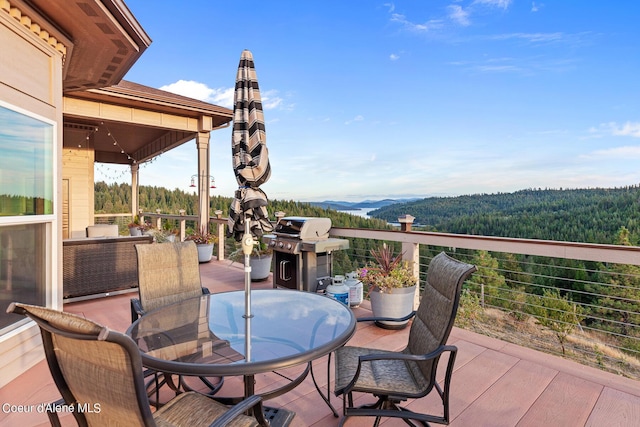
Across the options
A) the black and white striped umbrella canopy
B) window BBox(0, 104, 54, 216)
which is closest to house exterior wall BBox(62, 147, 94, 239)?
window BBox(0, 104, 54, 216)

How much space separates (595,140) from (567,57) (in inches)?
120

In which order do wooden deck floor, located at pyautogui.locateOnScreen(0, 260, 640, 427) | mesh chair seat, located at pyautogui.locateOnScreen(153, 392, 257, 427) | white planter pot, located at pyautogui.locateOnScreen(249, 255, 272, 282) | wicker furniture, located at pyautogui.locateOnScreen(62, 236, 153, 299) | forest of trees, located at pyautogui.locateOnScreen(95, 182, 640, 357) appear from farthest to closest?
1. forest of trees, located at pyautogui.locateOnScreen(95, 182, 640, 357)
2. white planter pot, located at pyautogui.locateOnScreen(249, 255, 272, 282)
3. wicker furniture, located at pyautogui.locateOnScreen(62, 236, 153, 299)
4. wooden deck floor, located at pyautogui.locateOnScreen(0, 260, 640, 427)
5. mesh chair seat, located at pyautogui.locateOnScreen(153, 392, 257, 427)

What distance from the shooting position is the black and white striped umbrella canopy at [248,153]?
3334 millimetres

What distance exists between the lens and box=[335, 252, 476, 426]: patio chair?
163 cm

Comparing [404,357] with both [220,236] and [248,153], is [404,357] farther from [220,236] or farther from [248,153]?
[220,236]

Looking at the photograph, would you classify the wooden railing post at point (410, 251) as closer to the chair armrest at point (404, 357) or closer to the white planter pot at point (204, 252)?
the chair armrest at point (404, 357)

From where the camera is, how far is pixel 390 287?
3434 millimetres

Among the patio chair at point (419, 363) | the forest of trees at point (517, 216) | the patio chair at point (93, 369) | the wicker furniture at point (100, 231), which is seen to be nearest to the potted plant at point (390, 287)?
the forest of trees at point (517, 216)

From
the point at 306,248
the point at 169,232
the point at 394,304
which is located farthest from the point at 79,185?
the point at 394,304

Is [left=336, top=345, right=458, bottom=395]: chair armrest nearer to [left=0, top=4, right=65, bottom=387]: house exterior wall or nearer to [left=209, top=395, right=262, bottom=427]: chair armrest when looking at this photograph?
[left=209, top=395, right=262, bottom=427]: chair armrest

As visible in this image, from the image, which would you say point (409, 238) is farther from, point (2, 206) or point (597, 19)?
point (597, 19)

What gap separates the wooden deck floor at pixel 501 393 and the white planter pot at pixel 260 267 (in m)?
2.66

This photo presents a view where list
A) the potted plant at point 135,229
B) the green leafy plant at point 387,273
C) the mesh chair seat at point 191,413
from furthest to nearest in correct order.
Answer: the potted plant at point 135,229 → the green leafy plant at point 387,273 → the mesh chair seat at point 191,413

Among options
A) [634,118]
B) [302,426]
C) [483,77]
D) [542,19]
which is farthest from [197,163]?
[634,118]
